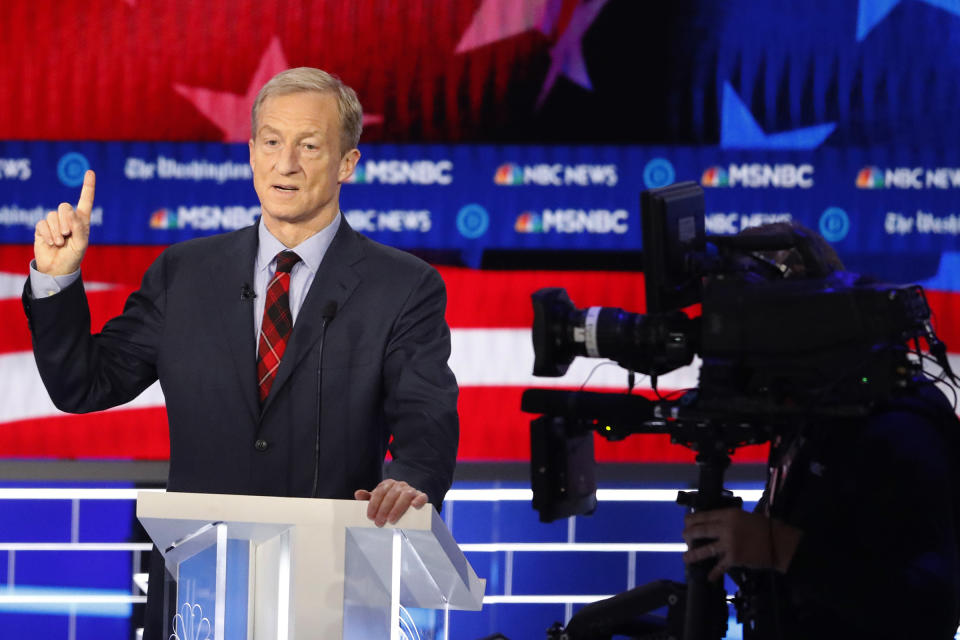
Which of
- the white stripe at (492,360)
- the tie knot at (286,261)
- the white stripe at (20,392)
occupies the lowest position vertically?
the white stripe at (20,392)

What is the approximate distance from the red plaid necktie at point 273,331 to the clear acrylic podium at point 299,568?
1.70 feet

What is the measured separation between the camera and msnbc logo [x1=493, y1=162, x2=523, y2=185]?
3.29 metres

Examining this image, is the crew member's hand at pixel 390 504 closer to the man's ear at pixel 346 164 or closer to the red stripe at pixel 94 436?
the man's ear at pixel 346 164

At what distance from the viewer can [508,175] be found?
3.30 m

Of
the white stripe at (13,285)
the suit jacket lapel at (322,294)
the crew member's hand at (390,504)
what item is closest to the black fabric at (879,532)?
the crew member's hand at (390,504)

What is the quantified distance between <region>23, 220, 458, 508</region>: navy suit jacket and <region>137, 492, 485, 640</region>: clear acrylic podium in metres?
0.42

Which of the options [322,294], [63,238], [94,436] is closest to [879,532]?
[322,294]

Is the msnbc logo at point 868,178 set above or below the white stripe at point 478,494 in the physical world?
above

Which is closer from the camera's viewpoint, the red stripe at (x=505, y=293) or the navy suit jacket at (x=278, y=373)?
the navy suit jacket at (x=278, y=373)

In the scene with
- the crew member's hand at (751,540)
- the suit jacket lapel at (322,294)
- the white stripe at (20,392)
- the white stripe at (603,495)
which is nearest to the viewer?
the crew member's hand at (751,540)

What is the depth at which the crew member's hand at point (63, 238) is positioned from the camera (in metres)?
1.71

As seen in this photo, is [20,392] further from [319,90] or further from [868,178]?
[868,178]

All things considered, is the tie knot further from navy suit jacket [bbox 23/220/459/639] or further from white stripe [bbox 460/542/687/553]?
white stripe [bbox 460/542/687/553]

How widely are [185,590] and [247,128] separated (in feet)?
7.07
